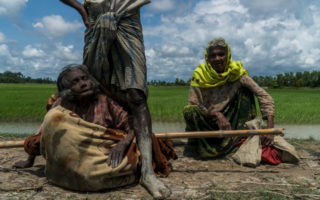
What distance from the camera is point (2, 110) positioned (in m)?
8.90

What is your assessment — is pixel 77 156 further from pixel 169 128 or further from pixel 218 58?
pixel 169 128

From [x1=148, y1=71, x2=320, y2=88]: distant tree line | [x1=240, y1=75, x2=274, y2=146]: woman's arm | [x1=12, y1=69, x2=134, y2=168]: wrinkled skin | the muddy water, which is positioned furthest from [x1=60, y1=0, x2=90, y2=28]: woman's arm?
[x1=148, y1=71, x2=320, y2=88]: distant tree line

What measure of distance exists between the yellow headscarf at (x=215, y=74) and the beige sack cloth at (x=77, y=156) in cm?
170

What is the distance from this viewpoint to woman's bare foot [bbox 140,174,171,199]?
2.19 meters

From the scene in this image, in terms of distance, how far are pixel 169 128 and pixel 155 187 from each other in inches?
178

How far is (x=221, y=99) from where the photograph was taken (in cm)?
367

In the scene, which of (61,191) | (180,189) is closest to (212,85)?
(180,189)

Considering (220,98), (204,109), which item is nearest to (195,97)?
(204,109)

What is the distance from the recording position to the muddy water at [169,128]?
20.8 ft

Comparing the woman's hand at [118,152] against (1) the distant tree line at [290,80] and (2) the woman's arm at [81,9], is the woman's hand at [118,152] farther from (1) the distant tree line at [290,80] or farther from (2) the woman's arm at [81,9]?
(1) the distant tree line at [290,80]

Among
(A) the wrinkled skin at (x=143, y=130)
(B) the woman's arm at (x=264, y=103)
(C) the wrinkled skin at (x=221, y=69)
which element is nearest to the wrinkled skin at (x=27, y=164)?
(A) the wrinkled skin at (x=143, y=130)

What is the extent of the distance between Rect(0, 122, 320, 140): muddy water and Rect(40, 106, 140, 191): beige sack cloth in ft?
13.5

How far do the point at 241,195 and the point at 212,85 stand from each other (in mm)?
1713

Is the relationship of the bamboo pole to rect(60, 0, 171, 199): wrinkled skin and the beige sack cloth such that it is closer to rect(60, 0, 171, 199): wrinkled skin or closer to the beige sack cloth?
rect(60, 0, 171, 199): wrinkled skin
